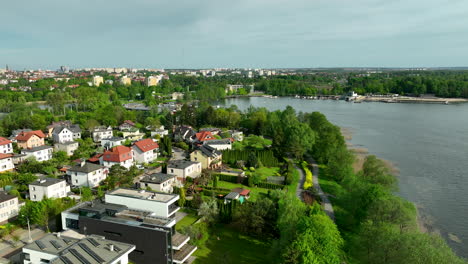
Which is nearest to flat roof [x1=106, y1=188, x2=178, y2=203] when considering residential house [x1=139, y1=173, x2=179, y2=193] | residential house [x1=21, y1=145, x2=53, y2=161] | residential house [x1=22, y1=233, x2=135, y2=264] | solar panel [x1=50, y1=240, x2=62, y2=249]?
residential house [x1=22, y1=233, x2=135, y2=264]

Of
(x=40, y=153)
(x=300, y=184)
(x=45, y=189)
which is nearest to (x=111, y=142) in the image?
(x=40, y=153)

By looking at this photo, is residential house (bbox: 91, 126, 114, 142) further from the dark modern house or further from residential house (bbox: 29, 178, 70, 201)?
the dark modern house

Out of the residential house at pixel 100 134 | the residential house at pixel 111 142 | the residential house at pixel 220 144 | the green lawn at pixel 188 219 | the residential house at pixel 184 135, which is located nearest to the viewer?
the green lawn at pixel 188 219

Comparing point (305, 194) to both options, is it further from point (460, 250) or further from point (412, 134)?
point (412, 134)

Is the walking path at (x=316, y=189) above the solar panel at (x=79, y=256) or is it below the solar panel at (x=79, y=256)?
below

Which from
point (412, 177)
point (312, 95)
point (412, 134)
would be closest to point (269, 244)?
point (412, 177)

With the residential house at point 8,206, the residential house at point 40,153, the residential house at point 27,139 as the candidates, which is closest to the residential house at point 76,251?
the residential house at point 8,206

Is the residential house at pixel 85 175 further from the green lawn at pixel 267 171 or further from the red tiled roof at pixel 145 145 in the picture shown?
the green lawn at pixel 267 171

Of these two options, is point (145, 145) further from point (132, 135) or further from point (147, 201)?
point (147, 201)
